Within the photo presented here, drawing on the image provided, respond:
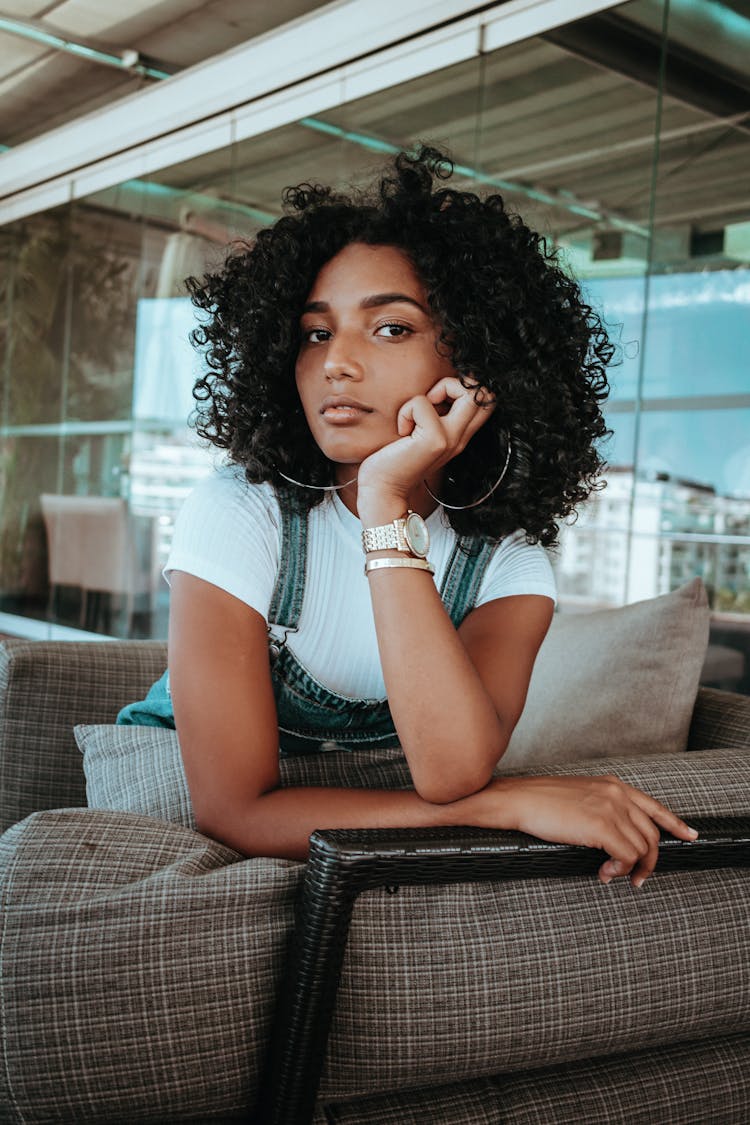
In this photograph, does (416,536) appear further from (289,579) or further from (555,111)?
(555,111)

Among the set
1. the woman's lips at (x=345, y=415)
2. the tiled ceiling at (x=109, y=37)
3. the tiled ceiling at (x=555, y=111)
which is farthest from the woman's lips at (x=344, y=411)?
the tiled ceiling at (x=109, y=37)

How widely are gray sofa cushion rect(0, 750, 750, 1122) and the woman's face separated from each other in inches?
24.8

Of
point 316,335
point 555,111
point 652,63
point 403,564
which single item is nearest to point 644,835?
point 403,564

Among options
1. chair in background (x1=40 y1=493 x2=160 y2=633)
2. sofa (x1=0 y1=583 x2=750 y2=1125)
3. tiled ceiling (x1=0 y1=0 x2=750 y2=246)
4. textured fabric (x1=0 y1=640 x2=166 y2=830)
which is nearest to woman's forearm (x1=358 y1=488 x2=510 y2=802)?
sofa (x1=0 y1=583 x2=750 y2=1125)

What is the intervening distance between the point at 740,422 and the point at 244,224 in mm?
3457

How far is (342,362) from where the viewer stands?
139cm

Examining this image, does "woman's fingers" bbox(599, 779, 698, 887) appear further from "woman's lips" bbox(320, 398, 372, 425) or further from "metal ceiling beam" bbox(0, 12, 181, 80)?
"metal ceiling beam" bbox(0, 12, 181, 80)

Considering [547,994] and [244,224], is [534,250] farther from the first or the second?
[244,224]

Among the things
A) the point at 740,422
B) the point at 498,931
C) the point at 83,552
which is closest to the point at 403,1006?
the point at 498,931

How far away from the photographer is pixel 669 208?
3.99 m

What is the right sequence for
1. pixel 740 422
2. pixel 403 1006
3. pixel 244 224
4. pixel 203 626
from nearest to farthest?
pixel 403 1006
pixel 203 626
pixel 740 422
pixel 244 224

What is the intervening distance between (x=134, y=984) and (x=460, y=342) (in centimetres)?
96

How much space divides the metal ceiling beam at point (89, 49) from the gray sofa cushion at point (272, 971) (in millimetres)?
5942

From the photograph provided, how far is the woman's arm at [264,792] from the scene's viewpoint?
0.98 m
